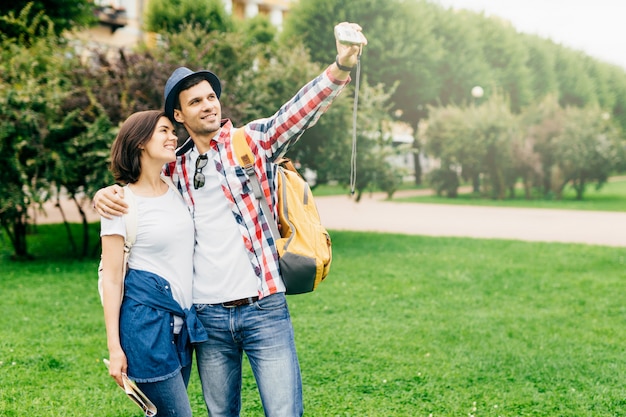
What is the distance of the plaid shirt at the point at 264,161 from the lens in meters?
2.55

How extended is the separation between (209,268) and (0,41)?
35.2 feet

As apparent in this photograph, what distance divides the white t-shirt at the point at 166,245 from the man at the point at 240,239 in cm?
6

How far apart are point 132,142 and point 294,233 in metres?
0.74

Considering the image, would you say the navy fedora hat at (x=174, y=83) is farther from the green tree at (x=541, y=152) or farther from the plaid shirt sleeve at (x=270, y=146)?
Result: the green tree at (x=541, y=152)

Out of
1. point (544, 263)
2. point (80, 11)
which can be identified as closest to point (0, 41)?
point (80, 11)

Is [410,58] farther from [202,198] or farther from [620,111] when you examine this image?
[620,111]

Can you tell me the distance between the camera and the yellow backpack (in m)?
2.57

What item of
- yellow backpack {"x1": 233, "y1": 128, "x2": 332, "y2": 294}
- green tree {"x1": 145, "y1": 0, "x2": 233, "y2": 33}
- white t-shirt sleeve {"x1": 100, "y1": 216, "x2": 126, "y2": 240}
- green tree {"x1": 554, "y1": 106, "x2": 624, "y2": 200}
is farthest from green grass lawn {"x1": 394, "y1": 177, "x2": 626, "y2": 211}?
white t-shirt sleeve {"x1": 100, "y1": 216, "x2": 126, "y2": 240}

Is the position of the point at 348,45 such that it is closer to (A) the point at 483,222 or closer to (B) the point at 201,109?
(B) the point at 201,109

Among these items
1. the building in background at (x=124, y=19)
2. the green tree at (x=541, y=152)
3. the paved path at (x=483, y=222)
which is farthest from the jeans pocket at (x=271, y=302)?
the building in background at (x=124, y=19)

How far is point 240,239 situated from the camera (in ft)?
8.57

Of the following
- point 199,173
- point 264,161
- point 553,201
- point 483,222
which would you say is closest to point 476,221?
point 483,222

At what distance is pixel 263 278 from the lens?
8.47 feet

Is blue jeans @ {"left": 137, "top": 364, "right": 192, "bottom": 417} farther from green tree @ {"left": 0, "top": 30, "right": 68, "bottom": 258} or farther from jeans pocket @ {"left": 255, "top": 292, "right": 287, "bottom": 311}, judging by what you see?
green tree @ {"left": 0, "top": 30, "right": 68, "bottom": 258}
